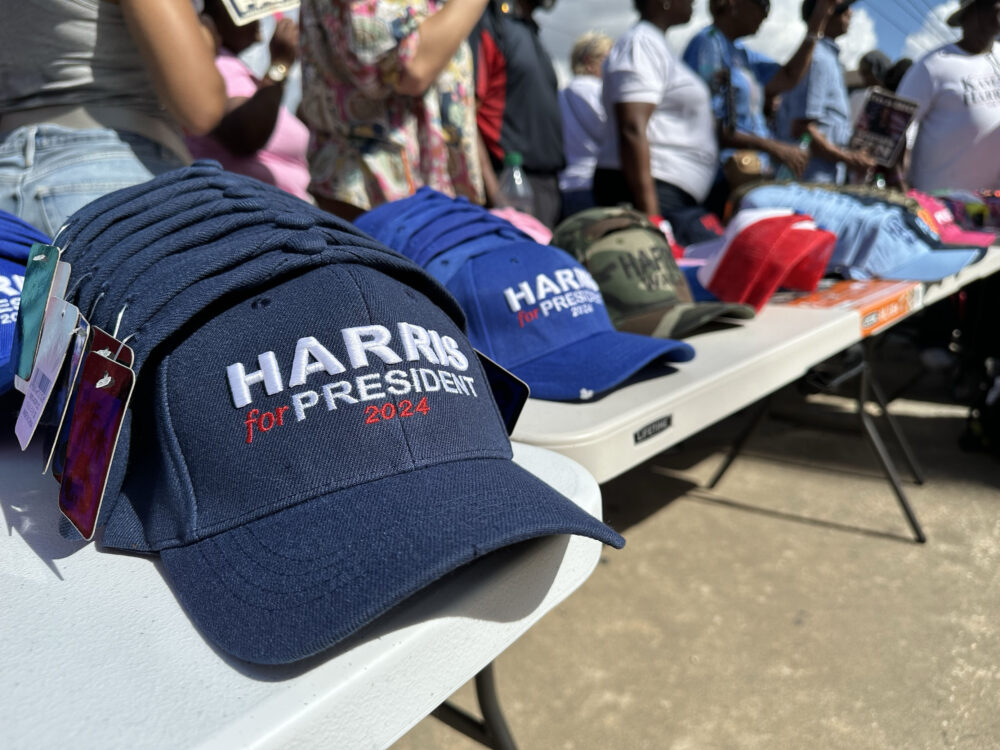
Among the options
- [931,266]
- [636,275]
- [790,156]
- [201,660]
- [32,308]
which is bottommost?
[931,266]

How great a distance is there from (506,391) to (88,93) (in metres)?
0.70

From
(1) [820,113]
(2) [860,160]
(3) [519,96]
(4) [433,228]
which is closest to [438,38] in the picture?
(4) [433,228]

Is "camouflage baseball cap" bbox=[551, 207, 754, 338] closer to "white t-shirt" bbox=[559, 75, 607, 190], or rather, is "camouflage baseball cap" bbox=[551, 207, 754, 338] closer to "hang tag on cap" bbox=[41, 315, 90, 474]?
"hang tag on cap" bbox=[41, 315, 90, 474]

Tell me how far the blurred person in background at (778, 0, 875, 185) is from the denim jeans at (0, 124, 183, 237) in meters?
2.47

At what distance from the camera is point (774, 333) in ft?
3.94

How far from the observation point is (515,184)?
2068 mm

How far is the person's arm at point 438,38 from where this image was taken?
1.09 m

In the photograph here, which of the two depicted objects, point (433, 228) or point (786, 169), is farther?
point (786, 169)

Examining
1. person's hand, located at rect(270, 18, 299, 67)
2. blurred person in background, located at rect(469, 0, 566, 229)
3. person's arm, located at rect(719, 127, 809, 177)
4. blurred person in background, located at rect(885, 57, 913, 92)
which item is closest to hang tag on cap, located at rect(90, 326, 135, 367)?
person's hand, located at rect(270, 18, 299, 67)

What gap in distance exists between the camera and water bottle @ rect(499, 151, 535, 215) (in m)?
2.03

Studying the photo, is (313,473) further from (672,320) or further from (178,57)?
(672,320)

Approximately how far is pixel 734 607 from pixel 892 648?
0.94 feet

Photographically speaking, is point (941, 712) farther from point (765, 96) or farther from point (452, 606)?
point (765, 96)

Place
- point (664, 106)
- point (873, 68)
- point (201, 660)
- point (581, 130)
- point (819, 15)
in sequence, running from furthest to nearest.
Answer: point (873, 68), point (581, 130), point (819, 15), point (664, 106), point (201, 660)
